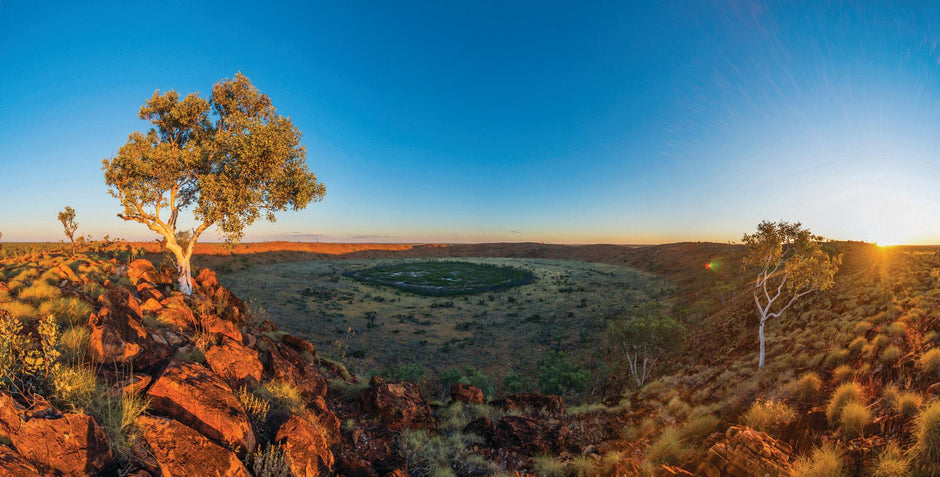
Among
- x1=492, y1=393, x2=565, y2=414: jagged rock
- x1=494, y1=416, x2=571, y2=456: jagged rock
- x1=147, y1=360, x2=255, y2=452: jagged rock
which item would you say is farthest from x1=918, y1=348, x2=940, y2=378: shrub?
x1=147, y1=360, x2=255, y2=452: jagged rock

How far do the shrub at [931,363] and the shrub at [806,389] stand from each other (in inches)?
85.7

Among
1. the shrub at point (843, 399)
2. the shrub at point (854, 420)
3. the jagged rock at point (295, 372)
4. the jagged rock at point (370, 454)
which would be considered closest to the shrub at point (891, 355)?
the shrub at point (843, 399)

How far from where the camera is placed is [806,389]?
9.71 meters

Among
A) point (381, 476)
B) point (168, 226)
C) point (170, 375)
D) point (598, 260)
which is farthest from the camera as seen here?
point (598, 260)

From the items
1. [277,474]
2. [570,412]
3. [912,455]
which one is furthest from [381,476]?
[912,455]

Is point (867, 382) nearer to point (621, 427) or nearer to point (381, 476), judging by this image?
point (621, 427)

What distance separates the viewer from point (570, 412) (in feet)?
40.6

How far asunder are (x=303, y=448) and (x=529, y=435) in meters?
6.02

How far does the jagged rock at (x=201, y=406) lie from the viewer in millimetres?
5078

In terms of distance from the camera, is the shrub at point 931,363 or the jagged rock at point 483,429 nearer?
the shrub at point 931,363

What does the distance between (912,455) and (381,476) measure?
9.38 m

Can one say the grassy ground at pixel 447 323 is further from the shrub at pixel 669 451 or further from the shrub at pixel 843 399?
the shrub at pixel 843 399

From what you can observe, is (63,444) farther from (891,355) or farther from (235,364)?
(891,355)

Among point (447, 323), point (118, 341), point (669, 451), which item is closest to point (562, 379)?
point (669, 451)
